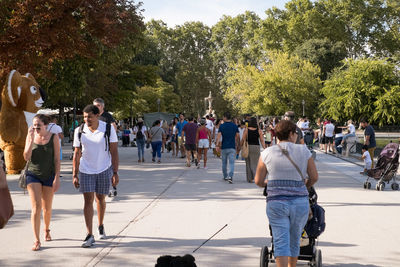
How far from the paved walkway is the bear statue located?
2.78m

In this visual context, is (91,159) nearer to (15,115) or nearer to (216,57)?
(15,115)

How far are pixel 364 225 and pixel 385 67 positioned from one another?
30.7 metres

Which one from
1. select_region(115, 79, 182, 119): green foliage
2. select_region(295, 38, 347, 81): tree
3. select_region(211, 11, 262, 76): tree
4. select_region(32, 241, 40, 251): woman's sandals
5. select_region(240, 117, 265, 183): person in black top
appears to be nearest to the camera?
select_region(32, 241, 40, 251): woman's sandals

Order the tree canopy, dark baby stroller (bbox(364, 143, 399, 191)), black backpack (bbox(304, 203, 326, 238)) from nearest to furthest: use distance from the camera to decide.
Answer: black backpack (bbox(304, 203, 326, 238)) < dark baby stroller (bbox(364, 143, 399, 191)) < the tree canopy

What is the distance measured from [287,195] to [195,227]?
3.09m

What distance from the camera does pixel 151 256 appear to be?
570 cm

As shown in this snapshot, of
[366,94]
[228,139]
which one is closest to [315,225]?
[228,139]

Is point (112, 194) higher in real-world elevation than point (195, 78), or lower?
lower

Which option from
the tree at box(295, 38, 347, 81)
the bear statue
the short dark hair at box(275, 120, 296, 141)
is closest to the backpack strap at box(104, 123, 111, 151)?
the short dark hair at box(275, 120, 296, 141)

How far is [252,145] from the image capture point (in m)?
12.8

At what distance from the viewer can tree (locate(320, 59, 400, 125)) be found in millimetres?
33812

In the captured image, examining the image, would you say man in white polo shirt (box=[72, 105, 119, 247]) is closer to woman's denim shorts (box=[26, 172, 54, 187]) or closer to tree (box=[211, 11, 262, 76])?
woman's denim shorts (box=[26, 172, 54, 187])

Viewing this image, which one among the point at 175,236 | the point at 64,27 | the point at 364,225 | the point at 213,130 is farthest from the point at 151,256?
the point at 213,130

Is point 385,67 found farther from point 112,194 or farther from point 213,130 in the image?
point 112,194
